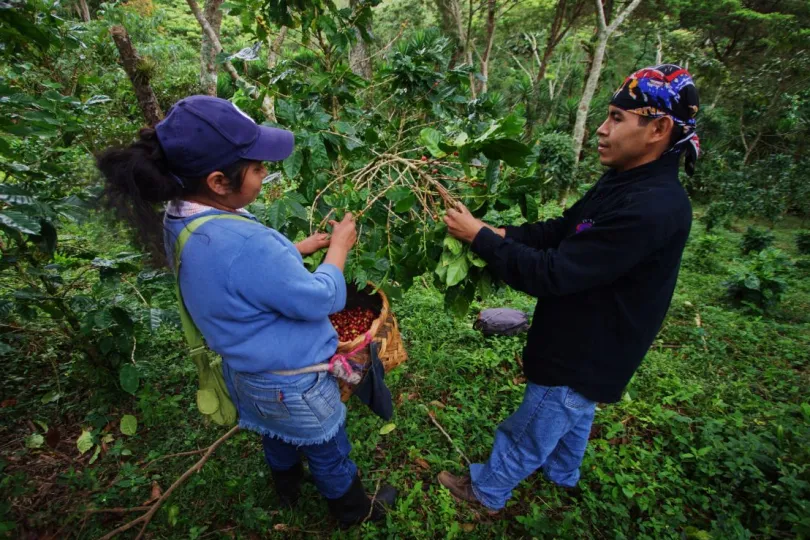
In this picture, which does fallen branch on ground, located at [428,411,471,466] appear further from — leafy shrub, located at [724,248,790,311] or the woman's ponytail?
leafy shrub, located at [724,248,790,311]

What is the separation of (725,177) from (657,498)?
437 inches

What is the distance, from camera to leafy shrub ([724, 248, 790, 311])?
4047 mm

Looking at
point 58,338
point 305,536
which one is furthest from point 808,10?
point 58,338

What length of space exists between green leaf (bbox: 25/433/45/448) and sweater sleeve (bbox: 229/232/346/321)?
2195 millimetres

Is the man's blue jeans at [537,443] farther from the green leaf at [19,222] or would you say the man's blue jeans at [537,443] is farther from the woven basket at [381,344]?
the green leaf at [19,222]

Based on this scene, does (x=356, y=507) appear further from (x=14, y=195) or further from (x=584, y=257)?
(x=14, y=195)

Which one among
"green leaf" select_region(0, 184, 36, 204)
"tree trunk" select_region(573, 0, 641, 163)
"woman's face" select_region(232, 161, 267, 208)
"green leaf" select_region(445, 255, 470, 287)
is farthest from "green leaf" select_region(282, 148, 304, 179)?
"tree trunk" select_region(573, 0, 641, 163)

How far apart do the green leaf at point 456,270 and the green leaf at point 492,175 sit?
287 mm

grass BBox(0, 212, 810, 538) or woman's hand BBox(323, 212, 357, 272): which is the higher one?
woman's hand BBox(323, 212, 357, 272)

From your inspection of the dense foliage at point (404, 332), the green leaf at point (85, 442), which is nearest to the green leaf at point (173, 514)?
the dense foliage at point (404, 332)

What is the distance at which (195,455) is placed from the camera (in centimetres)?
226

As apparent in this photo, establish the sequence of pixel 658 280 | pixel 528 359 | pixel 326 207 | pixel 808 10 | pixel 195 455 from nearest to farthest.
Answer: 1. pixel 658 280
2. pixel 528 359
3. pixel 326 207
4. pixel 195 455
5. pixel 808 10

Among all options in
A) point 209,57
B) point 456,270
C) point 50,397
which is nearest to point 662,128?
point 456,270

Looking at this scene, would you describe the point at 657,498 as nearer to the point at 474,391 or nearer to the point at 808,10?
the point at 474,391
